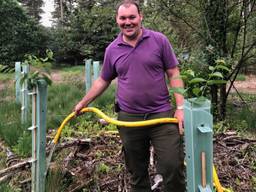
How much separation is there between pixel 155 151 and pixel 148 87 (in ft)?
1.42

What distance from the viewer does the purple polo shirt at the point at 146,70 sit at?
265cm

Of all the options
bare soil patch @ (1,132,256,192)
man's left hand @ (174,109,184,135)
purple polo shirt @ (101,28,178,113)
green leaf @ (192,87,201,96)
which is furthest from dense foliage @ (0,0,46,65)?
green leaf @ (192,87,201,96)

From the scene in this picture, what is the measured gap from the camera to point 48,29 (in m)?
24.7

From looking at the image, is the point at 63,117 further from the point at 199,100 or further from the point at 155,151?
the point at 199,100

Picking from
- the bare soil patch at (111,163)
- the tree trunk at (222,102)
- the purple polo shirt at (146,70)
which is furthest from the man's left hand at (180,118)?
the tree trunk at (222,102)

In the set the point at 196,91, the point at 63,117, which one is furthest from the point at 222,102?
the point at 196,91

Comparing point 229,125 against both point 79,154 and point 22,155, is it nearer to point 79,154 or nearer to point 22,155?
point 79,154

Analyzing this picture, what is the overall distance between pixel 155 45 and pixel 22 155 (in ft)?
6.51

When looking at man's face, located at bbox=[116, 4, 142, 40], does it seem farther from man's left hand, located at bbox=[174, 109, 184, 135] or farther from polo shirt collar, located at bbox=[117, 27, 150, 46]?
man's left hand, located at bbox=[174, 109, 184, 135]

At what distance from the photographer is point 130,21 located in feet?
8.69

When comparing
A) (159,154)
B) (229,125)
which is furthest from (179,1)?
(159,154)

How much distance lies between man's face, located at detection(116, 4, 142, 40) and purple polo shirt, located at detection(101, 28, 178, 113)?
0.23 feet

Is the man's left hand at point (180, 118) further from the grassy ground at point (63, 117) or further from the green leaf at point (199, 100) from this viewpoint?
the grassy ground at point (63, 117)

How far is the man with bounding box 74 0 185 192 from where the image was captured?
259 centimetres
